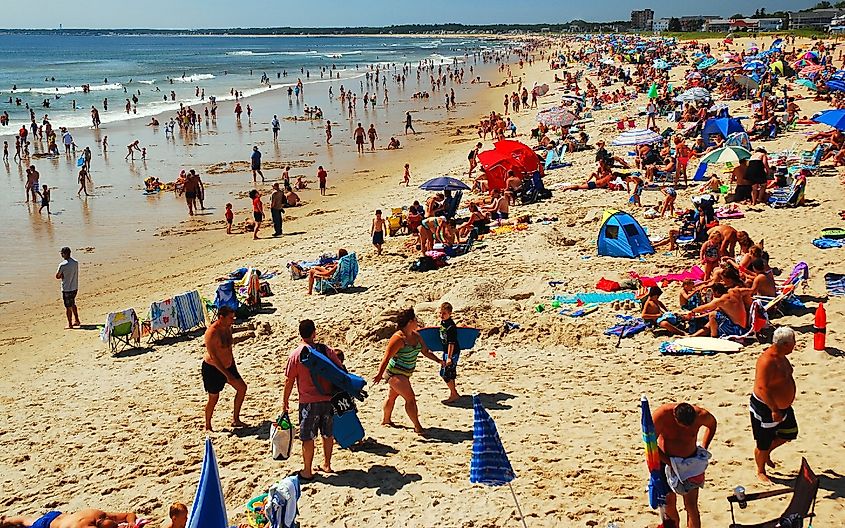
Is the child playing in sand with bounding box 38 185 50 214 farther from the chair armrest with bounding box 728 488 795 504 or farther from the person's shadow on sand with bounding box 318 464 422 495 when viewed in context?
the chair armrest with bounding box 728 488 795 504

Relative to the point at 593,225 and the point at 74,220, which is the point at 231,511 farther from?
the point at 74,220

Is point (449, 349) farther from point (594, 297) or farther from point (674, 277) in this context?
point (674, 277)

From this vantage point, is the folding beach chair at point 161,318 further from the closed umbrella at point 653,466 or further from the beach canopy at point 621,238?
the closed umbrella at point 653,466

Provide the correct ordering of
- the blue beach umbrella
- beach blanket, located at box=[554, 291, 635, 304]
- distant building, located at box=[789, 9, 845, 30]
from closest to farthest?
the blue beach umbrella < beach blanket, located at box=[554, 291, 635, 304] < distant building, located at box=[789, 9, 845, 30]

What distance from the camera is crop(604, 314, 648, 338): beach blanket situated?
9016mm

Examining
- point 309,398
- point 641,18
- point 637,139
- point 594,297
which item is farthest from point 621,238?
point 641,18

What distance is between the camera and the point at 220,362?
282 inches

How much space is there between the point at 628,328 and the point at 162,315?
646cm

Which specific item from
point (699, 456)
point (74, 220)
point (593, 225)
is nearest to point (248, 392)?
point (699, 456)

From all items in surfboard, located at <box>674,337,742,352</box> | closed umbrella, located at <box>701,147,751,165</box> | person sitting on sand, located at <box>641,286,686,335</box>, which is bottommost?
surfboard, located at <box>674,337,742,352</box>

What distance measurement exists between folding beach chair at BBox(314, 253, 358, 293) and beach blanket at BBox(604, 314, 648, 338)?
4472mm

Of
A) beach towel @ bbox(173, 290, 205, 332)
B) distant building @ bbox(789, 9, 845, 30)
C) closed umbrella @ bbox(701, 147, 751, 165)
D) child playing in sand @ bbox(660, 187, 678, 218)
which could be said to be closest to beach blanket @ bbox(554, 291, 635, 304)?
child playing in sand @ bbox(660, 187, 678, 218)

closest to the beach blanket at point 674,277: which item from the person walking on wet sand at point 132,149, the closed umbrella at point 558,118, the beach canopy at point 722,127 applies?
the beach canopy at point 722,127

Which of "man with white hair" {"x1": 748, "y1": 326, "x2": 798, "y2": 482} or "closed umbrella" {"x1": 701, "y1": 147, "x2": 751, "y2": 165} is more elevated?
"closed umbrella" {"x1": 701, "y1": 147, "x2": 751, "y2": 165}
